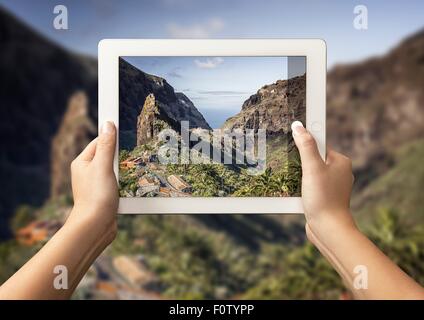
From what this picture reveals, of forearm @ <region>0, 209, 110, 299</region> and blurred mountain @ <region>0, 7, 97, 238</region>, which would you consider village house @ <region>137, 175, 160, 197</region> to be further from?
blurred mountain @ <region>0, 7, 97, 238</region>

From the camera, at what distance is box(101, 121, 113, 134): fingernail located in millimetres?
1353

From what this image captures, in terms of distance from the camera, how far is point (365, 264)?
3.76 feet

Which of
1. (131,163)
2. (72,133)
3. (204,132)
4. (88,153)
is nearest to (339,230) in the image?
(204,132)

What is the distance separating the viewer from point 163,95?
1.39m

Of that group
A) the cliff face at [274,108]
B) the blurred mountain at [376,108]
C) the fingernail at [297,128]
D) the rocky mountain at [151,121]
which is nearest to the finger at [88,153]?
the rocky mountain at [151,121]

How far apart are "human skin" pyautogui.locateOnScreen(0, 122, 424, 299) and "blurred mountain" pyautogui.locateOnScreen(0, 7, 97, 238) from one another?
13.6 feet

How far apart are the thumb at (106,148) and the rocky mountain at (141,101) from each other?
0.03 metres

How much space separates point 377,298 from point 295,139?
0.42m

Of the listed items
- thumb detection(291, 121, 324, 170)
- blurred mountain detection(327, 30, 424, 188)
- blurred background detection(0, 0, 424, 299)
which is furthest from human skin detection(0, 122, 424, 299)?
blurred mountain detection(327, 30, 424, 188)

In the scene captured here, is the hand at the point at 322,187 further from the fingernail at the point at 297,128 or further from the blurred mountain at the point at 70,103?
the blurred mountain at the point at 70,103

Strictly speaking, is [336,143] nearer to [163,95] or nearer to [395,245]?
[395,245]

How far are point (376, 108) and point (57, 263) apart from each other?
506 cm

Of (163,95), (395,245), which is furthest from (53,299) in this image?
(395,245)
